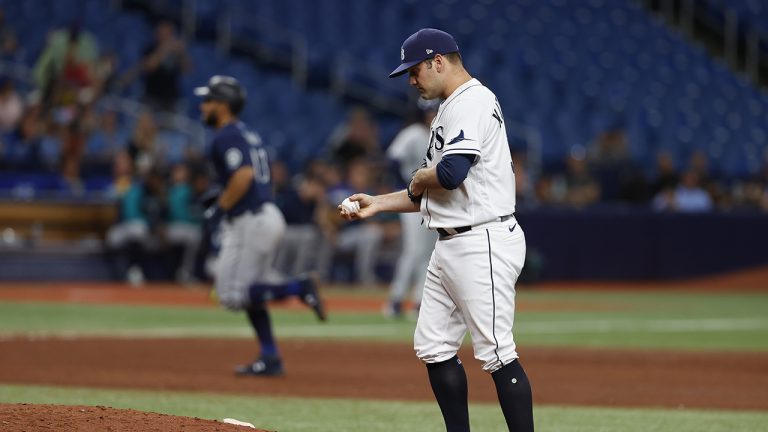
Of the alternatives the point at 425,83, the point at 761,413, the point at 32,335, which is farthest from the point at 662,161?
the point at 425,83

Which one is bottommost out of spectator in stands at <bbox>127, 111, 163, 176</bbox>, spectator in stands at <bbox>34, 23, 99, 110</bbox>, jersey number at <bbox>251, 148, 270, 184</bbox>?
jersey number at <bbox>251, 148, 270, 184</bbox>

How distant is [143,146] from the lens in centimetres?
1994

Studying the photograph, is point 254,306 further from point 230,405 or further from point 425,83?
point 425,83

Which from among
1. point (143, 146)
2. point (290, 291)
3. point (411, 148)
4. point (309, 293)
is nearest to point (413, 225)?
point (411, 148)

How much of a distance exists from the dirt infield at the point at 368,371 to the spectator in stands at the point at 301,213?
8321mm

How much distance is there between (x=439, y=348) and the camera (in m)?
5.67

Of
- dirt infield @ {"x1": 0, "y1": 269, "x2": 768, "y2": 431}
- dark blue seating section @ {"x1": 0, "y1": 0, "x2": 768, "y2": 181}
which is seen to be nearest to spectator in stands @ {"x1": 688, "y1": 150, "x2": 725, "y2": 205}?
dark blue seating section @ {"x1": 0, "y1": 0, "x2": 768, "y2": 181}

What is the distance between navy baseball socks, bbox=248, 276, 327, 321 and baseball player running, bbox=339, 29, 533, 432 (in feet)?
11.6

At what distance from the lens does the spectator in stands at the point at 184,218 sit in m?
20.1

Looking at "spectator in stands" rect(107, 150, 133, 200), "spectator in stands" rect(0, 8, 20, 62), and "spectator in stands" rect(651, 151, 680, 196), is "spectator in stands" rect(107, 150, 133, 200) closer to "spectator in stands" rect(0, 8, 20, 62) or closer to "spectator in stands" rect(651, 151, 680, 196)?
"spectator in stands" rect(0, 8, 20, 62)

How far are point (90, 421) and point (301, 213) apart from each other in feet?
49.5

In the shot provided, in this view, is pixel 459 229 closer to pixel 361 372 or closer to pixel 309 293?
pixel 309 293

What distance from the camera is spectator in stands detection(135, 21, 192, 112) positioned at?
2075cm

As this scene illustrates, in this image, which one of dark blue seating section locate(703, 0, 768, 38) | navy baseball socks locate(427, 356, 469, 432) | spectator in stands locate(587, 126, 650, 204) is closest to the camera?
navy baseball socks locate(427, 356, 469, 432)
